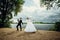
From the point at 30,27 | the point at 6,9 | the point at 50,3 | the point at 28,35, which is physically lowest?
the point at 28,35

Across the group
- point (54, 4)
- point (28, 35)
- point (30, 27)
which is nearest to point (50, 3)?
point (54, 4)

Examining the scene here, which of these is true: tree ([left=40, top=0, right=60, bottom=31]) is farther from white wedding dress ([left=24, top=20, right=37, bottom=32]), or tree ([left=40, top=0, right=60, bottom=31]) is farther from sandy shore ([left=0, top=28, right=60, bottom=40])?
white wedding dress ([left=24, top=20, right=37, bottom=32])

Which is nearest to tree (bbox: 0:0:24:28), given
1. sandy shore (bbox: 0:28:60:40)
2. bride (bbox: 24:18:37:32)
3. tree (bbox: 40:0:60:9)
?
sandy shore (bbox: 0:28:60:40)

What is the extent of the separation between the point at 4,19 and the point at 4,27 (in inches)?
6.7

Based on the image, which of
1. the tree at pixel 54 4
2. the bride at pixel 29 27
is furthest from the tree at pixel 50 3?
the bride at pixel 29 27

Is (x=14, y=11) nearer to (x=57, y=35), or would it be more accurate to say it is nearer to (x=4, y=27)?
(x=4, y=27)

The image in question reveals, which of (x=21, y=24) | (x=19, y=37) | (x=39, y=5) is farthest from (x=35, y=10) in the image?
(x=19, y=37)

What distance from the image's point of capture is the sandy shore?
359 centimetres

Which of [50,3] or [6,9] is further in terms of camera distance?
[6,9]

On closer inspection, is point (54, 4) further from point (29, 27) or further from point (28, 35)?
point (28, 35)

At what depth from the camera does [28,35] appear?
3625mm

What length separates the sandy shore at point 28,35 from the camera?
11.8 feet

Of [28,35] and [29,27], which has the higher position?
[29,27]

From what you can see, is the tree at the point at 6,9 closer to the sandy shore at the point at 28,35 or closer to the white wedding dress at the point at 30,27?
the sandy shore at the point at 28,35
